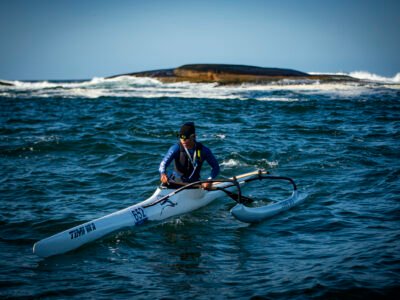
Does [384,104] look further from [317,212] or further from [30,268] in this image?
[30,268]

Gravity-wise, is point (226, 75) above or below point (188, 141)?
above

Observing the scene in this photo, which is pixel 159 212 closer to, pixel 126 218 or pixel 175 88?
pixel 126 218

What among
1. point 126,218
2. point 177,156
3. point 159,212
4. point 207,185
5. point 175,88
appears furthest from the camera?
point 175,88

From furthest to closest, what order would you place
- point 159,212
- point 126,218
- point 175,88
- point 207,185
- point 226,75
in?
point 226,75
point 175,88
point 207,185
point 159,212
point 126,218

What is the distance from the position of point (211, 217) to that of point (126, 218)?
1.86m

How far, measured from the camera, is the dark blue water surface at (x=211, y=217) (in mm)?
5199

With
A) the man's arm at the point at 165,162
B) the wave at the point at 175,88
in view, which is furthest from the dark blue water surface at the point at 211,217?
the wave at the point at 175,88

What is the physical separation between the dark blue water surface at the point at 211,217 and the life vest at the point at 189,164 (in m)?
0.82

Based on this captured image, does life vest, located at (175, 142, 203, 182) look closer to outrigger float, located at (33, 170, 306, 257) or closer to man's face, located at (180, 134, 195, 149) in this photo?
man's face, located at (180, 134, 195, 149)

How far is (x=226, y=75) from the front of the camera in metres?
46.2

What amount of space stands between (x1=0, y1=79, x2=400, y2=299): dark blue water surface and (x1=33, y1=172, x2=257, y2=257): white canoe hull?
0.16 meters

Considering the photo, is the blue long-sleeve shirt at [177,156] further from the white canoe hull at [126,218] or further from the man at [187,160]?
the white canoe hull at [126,218]

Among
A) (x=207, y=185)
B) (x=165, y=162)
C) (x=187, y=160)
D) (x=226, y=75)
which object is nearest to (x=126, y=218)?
(x=165, y=162)

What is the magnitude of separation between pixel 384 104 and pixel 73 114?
774 inches
